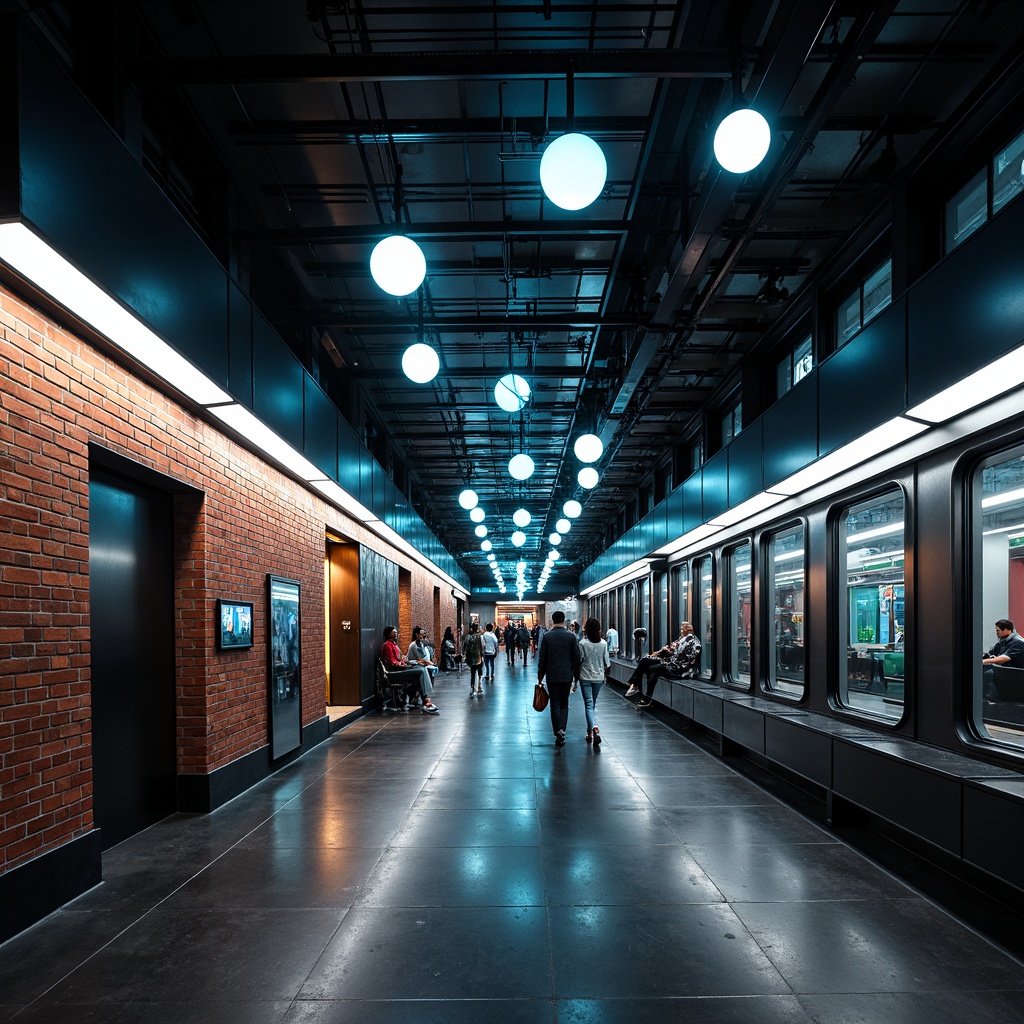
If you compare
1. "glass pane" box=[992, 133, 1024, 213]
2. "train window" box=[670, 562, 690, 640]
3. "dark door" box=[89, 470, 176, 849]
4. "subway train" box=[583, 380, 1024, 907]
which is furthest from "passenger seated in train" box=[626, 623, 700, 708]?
"dark door" box=[89, 470, 176, 849]

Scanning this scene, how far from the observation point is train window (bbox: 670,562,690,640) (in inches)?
572

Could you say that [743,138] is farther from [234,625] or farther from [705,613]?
[705,613]

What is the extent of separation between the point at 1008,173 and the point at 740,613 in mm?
6974

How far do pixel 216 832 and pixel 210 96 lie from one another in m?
5.32

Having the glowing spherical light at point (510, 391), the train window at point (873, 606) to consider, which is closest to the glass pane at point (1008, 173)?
the train window at point (873, 606)

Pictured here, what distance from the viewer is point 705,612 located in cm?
1320

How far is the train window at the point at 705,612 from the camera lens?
41.7 ft

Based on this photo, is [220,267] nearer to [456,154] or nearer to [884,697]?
[456,154]

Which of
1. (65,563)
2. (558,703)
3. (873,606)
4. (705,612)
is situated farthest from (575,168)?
(705,612)

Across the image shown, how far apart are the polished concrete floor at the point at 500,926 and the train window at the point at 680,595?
25.8 feet

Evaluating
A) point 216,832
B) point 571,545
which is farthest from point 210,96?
point 571,545

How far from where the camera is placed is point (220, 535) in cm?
669

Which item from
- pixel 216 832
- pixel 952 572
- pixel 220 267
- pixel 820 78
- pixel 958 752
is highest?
pixel 820 78

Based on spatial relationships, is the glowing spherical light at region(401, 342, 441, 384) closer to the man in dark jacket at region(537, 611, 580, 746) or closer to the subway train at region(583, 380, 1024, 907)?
the subway train at region(583, 380, 1024, 907)
